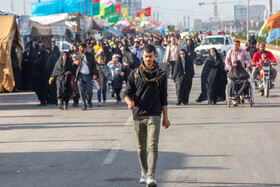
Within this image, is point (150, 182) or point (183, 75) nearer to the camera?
point (150, 182)

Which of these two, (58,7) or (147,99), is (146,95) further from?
(58,7)

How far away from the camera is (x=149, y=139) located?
7.08 meters

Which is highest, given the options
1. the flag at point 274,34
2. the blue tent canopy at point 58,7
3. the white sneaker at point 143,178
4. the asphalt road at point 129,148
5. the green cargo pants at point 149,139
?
the blue tent canopy at point 58,7

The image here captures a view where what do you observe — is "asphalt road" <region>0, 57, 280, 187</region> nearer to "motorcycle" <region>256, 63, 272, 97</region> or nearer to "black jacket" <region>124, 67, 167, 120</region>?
"black jacket" <region>124, 67, 167, 120</region>

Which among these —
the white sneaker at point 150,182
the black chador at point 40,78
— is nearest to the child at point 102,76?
the black chador at point 40,78

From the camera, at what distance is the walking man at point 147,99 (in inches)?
279

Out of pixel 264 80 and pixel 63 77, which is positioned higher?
pixel 63 77

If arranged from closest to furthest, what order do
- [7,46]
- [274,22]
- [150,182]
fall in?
[150,182] → [7,46] → [274,22]

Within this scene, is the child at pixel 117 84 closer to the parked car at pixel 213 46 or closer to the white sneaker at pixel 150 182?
the white sneaker at pixel 150 182

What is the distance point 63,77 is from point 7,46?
11.0 feet

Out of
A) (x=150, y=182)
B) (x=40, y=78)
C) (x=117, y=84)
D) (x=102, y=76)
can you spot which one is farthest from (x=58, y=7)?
(x=150, y=182)

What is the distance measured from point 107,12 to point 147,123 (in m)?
58.8

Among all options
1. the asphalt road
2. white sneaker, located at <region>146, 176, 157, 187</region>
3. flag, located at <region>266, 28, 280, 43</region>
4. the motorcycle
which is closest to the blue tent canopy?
flag, located at <region>266, 28, 280, 43</region>

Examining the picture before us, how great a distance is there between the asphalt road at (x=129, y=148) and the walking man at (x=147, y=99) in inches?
21.8
